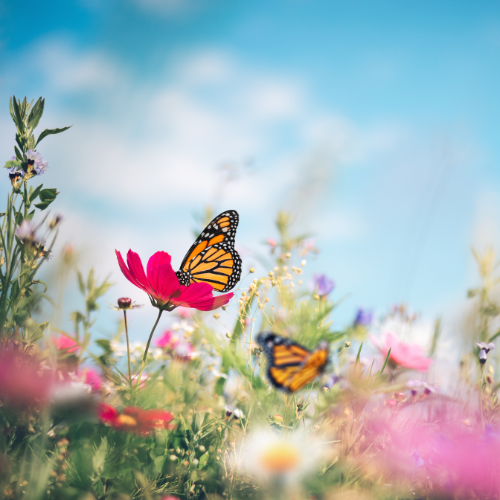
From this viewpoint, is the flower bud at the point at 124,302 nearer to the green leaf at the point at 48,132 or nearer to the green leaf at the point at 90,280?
the green leaf at the point at 90,280

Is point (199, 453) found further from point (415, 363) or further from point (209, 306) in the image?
point (415, 363)

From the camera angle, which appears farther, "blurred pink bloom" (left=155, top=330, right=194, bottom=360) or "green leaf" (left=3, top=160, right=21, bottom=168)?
"blurred pink bloom" (left=155, top=330, right=194, bottom=360)

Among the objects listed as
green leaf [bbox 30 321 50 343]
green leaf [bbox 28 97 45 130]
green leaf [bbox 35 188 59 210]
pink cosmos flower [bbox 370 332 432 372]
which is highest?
green leaf [bbox 28 97 45 130]

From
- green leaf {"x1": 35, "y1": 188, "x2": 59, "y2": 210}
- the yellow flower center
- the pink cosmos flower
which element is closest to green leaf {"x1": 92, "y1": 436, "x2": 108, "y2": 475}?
the yellow flower center

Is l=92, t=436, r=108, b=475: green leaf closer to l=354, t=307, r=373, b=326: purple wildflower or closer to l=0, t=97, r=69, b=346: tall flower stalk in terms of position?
l=0, t=97, r=69, b=346: tall flower stalk

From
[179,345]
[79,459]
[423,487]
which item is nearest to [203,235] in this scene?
[179,345]

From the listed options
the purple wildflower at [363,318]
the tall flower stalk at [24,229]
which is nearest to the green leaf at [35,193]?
the tall flower stalk at [24,229]
